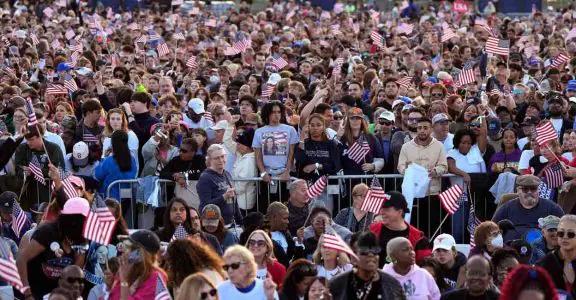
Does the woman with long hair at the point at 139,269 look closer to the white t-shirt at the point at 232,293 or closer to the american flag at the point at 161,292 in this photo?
the american flag at the point at 161,292

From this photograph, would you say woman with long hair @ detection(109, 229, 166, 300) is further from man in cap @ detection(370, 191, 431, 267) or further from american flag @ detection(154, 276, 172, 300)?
man in cap @ detection(370, 191, 431, 267)

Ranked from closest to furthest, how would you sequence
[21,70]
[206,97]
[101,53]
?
[206,97], [21,70], [101,53]

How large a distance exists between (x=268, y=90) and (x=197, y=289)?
438 inches

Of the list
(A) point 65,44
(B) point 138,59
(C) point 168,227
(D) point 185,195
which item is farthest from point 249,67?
(C) point 168,227

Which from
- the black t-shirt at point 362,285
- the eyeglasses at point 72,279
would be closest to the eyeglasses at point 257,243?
the eyeglasses at point 72,279

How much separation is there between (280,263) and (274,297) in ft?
9.33

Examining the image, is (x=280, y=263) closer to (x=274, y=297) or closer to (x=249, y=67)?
(x=274, y=297)

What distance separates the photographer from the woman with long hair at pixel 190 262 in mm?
12438

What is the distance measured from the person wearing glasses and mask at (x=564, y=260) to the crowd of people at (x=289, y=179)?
0.02 m

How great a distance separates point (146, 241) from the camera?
12.5 m

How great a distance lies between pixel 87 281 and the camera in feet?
47.7

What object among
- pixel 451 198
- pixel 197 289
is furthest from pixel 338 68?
pixel 197 289

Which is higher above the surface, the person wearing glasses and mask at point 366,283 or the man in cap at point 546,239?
the person wearing glasses and mask at point 366,283

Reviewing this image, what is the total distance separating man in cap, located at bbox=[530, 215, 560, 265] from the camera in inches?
602
